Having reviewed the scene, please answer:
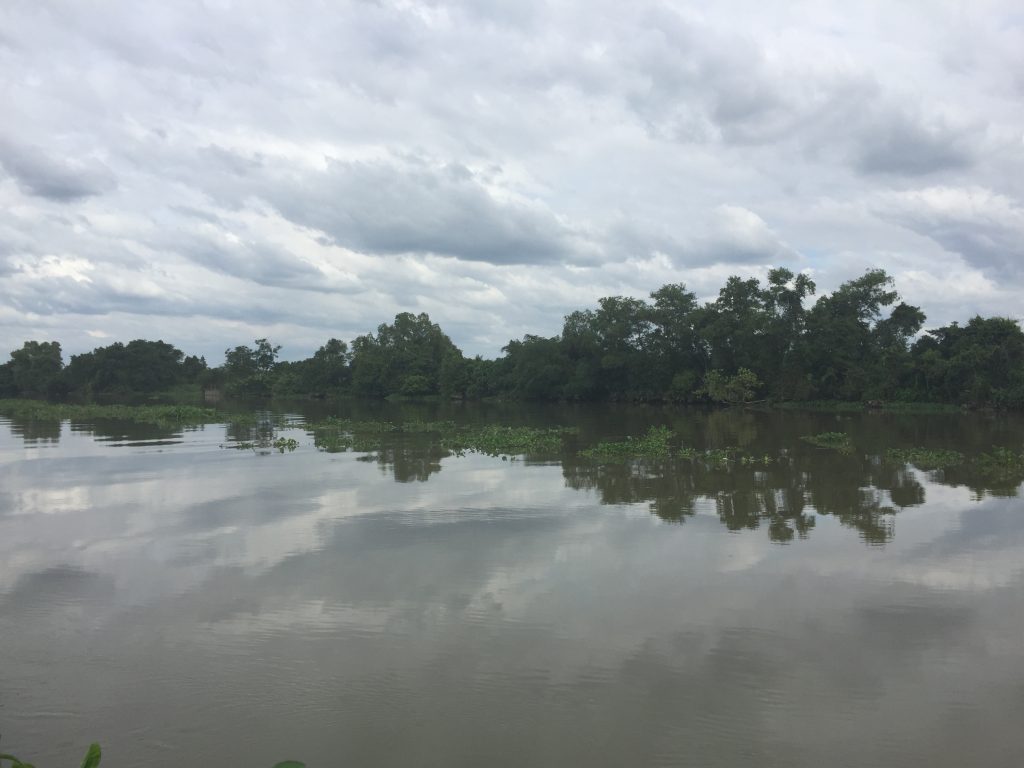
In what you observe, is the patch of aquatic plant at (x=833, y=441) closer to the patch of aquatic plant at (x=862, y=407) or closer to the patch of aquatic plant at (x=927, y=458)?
the patch of aquatic plant at (x=927, y=458)

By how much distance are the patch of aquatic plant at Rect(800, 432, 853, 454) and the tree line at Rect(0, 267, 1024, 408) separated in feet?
79.6

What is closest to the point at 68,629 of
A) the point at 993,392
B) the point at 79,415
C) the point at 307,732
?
the point at 307,732

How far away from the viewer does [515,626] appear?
6.86 m

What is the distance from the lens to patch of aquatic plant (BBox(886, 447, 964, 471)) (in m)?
18.8

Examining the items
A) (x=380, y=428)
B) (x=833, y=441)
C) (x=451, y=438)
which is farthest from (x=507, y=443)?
(x=833, y=441)

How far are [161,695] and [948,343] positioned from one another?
54.2 metres

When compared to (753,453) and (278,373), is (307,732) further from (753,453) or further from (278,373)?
(278,373)

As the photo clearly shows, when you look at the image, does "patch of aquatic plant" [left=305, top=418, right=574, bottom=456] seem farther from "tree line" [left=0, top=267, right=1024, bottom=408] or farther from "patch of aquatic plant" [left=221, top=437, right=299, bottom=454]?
"tree line" [left=0, top=267, right=1024, bottom=408]

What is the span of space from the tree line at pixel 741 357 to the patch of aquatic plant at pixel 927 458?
27.0 m

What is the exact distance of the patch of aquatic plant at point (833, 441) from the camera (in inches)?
890

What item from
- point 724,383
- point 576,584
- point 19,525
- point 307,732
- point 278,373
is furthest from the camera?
point 278,373

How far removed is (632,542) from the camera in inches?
399

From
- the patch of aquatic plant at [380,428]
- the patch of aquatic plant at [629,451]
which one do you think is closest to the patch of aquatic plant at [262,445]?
the patch of aquatic plant at [380,428]

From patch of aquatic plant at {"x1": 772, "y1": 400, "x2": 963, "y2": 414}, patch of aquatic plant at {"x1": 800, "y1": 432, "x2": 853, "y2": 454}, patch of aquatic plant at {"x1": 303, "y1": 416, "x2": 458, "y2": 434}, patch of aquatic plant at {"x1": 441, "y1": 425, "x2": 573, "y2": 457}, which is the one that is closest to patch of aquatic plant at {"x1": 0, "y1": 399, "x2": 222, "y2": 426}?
patch of aquatic plant at {"x1": 303, "y1": 416, "x2": 458, "y2": 434}
